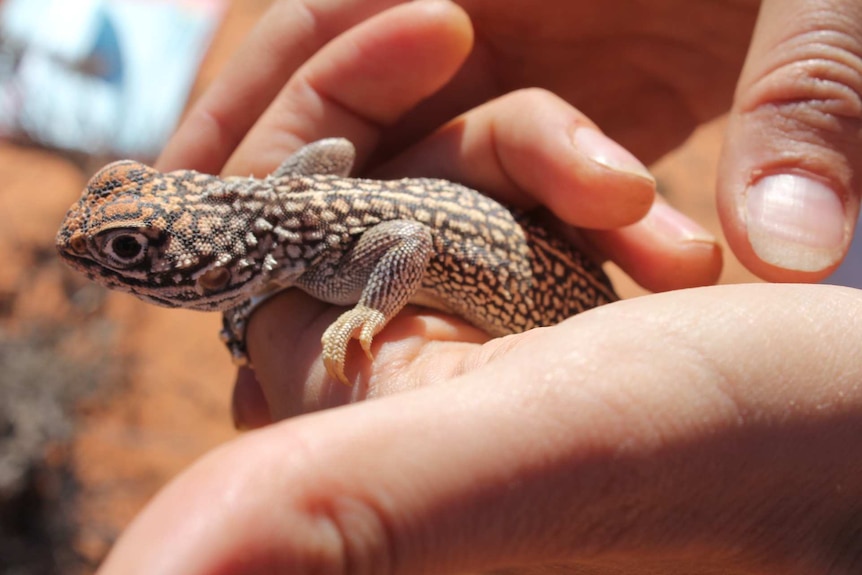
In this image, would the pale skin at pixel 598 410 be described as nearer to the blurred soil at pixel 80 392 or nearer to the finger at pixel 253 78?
the finger at pixel 253 78

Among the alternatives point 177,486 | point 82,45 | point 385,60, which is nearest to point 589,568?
point 177,486

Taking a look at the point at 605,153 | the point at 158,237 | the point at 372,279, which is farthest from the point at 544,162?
the point at 158,237

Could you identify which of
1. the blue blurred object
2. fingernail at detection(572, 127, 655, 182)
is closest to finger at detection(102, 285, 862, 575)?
fingernail at detection(572, 127, 655, 182)

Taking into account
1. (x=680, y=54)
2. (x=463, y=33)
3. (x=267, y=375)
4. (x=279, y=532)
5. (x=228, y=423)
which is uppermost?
(x=463, y=33)

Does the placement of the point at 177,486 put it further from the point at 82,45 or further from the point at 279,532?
the point at 82,45

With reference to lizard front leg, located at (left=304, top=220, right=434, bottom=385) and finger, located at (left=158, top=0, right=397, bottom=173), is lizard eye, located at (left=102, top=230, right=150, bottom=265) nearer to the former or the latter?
lizard front leg, located at (left=304, top=220, right=434, bottom=385)

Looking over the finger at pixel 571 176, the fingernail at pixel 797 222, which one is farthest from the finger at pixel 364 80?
the fingernail at pixel 797 222
